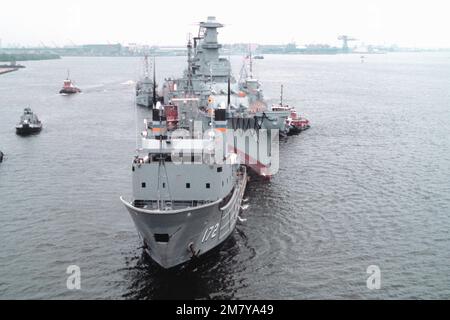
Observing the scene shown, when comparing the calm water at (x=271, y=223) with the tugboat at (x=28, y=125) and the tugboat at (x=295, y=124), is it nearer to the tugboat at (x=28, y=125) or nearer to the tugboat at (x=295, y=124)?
the tugboat at (x=28, y=125)

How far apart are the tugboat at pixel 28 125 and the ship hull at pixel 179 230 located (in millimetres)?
49496

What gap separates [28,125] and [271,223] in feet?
162

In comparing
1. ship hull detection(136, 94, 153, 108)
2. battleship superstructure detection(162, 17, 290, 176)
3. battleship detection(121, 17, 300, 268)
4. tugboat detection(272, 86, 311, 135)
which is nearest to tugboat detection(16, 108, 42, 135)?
battleship superstructure detection(162, 17, 290, 176)

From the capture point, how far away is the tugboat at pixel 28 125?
75.2 m

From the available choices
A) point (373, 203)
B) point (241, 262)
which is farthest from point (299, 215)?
point (241, 262)

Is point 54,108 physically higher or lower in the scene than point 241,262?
higher

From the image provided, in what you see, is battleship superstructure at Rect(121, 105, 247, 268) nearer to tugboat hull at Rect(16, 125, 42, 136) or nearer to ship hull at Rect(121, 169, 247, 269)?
ship hull at Rect(121, 169, 247, 269)

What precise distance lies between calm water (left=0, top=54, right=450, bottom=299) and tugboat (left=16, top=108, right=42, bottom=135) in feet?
4.86

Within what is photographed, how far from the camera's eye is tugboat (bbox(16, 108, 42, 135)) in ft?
247

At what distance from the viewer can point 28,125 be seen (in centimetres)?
7606

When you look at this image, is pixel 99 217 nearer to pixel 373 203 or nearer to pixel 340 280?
pixel 340 280

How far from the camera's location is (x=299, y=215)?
42.1 metres

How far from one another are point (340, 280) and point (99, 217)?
1984cm

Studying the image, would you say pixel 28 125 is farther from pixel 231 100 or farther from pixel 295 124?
pixel 295 124
